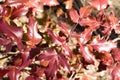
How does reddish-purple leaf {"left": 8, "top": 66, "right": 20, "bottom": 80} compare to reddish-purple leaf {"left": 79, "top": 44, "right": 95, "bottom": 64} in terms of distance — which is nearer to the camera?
reddish-purple leaf {"left": 8, "top": 66, "right": 20, "bottom": 80}

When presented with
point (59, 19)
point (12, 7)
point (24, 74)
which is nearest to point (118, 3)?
point (59, 19)

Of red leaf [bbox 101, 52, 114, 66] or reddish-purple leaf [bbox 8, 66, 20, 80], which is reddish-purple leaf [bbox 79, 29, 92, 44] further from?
reddish-purple leaf [bbox 8, 66, 20, 80]

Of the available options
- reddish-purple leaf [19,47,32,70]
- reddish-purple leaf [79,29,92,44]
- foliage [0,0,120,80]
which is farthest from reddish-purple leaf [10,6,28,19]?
reddish-purple leaf [79,29,92,44]

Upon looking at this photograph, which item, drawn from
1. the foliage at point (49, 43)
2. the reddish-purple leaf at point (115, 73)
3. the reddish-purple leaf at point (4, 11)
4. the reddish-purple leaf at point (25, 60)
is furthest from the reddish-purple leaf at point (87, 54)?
the reddish-purple leaf at point (4, 11)

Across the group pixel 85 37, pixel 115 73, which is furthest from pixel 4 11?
pixel 115 73

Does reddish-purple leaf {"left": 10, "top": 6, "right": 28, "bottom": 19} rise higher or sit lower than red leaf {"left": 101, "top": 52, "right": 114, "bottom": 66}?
higher

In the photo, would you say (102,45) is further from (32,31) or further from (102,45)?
(32,31)

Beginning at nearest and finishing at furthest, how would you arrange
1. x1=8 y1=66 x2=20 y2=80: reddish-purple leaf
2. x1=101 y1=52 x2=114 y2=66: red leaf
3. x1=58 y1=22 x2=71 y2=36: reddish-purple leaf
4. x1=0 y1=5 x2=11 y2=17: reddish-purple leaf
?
x1=8 y1=66 x2=20 y2=80: reddish-purple leaf
x1=0 y1=5 x2=11 y2=17: reddish-purple leaf
x1=58 y1=22 x2=71 y2=36: reddish-purple leaf
x1=101 y1=52 x2=114 y2=66: red leaf

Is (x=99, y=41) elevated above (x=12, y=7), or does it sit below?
below

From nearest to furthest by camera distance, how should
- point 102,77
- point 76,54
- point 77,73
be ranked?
1. point 76,54
2. point 77,73
3. point 102,77

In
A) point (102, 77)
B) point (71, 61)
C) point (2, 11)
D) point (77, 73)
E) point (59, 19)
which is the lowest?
point (102, 77)

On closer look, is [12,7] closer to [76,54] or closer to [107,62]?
[76,54]
